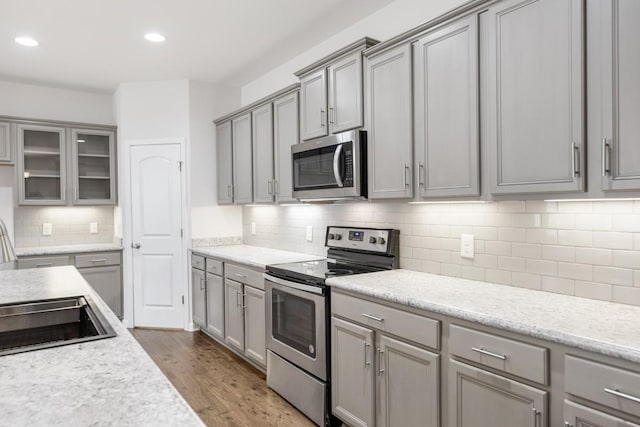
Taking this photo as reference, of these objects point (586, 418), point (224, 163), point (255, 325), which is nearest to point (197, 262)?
point (224, 163)

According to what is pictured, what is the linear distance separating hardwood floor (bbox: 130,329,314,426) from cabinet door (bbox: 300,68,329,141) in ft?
6.16

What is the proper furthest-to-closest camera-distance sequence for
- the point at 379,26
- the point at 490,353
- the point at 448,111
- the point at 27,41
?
the point at 27,41 < the point at 379,26 < the point at 448,111 < the point at 490,353

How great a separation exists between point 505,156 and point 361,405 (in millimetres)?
1452

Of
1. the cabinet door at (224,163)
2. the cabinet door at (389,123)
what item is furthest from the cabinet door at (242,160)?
the cabinet door at (389,123)

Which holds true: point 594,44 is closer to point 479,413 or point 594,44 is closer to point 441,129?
point 441,129

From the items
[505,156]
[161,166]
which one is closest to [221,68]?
[161,166]

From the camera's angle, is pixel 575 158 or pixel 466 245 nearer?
pixel 575 158

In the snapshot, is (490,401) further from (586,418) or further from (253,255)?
(253,255)

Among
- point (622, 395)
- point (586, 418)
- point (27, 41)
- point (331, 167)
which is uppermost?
point (27, 41)

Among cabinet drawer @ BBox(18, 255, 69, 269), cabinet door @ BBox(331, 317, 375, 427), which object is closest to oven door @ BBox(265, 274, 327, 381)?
cabinet door @ BBox(331, 317, 375, 427)

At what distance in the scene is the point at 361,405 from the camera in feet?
7.51

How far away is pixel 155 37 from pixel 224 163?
1.45 metres

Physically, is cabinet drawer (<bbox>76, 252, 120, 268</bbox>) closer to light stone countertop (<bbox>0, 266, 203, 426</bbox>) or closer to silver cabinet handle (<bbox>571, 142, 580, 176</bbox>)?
light stone countertop (<bbox>0, 266, 203, 426</bbox>)

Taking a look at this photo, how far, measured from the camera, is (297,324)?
2.78m
